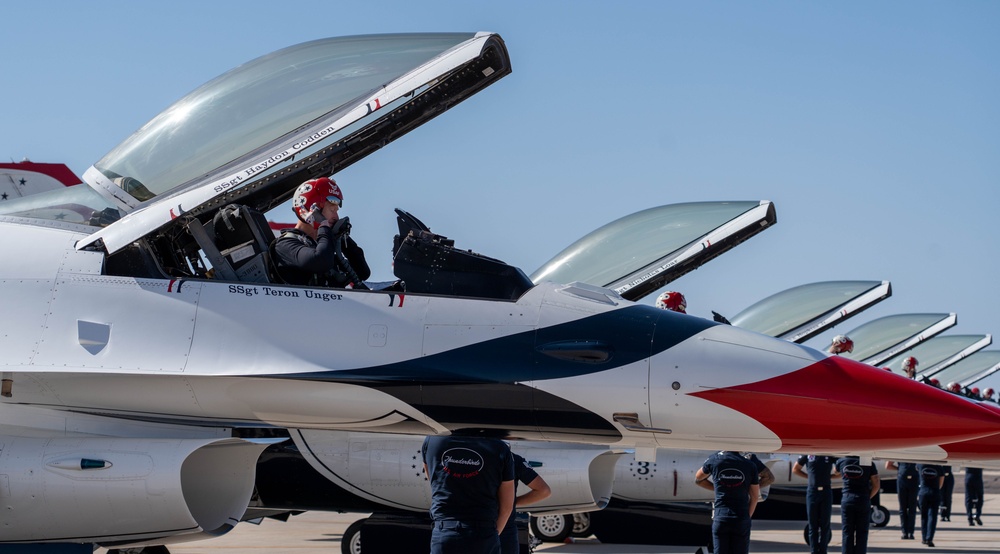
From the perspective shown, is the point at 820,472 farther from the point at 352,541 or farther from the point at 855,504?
the point at 352,541

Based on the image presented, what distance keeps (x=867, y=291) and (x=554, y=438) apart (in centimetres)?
1017

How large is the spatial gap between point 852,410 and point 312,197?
3.33 meters

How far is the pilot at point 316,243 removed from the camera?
6.84 m

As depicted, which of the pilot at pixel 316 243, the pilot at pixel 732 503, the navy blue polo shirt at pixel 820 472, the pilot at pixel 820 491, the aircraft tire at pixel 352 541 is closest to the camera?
the pilot at pixel 316 243

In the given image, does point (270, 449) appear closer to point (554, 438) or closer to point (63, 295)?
point (63, 295)

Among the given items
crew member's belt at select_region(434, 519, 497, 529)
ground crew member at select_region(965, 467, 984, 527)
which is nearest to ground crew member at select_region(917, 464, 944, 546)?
ground crew member at select_region(965, 467, 984, 527)

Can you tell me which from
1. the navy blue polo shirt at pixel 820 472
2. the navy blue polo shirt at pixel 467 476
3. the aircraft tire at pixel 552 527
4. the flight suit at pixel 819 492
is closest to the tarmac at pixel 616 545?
the aircraft tire at pixel 552 527

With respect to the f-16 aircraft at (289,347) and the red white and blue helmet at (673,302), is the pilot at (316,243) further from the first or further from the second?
the red white and blue helmet at (673,302)

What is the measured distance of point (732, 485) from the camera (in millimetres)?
9133

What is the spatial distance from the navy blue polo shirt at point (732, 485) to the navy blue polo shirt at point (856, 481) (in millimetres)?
2882

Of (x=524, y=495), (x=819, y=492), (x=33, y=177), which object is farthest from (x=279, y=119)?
(x=33, y=177)

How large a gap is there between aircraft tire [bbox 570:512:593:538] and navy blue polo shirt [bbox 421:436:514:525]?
7542mm

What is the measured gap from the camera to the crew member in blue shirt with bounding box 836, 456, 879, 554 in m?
11.7

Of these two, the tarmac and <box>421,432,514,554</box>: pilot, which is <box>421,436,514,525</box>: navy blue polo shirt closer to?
<box>421,432,514,554</box>: pilot
